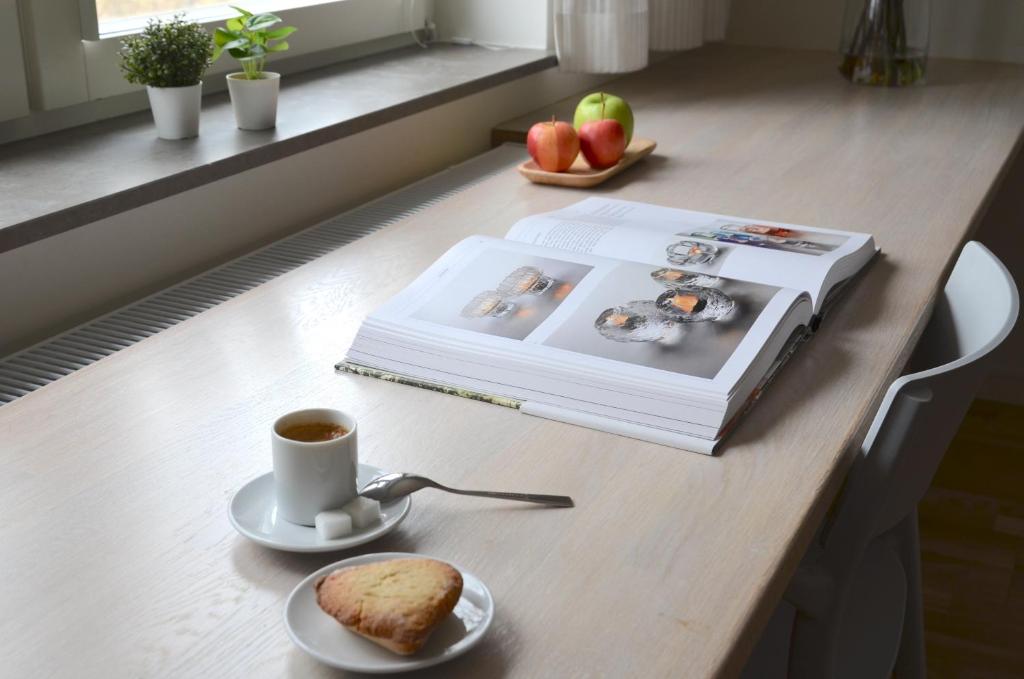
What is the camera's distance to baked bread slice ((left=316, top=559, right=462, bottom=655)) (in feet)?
1.97

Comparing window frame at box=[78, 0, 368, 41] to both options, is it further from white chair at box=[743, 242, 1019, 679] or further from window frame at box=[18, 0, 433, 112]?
white chair at box=[743, 242, 1019, 679]

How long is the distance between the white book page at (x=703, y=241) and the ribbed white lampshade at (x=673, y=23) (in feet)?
3.62

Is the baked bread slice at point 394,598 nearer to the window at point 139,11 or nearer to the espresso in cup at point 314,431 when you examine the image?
the espresso in cup at point 314,431

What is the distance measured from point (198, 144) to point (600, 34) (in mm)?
926

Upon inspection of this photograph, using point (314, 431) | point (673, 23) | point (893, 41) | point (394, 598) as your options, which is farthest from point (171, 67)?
point (893, 41)

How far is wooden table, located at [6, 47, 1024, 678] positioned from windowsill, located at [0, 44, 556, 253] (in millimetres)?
179

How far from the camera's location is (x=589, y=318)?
38.7 inches

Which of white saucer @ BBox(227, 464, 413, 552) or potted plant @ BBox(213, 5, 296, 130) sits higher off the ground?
potted plant @ BBox(213, 5, 296, 130)

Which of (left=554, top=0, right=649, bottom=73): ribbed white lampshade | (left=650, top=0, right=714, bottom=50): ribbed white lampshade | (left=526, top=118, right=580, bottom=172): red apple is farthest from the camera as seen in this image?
(left=650, top=0, right=714, bottom=50): ribbed white lampshade

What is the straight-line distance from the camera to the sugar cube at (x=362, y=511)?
72 cm

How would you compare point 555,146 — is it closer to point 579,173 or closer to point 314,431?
point 579,173

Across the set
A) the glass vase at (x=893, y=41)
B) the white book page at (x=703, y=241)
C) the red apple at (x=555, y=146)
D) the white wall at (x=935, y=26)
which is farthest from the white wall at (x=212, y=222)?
the white wall at (x=935, y=26)

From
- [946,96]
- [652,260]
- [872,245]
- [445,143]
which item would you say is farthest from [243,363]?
[946,96]

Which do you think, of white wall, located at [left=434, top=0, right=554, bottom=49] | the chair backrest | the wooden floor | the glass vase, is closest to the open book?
the chair backrest
